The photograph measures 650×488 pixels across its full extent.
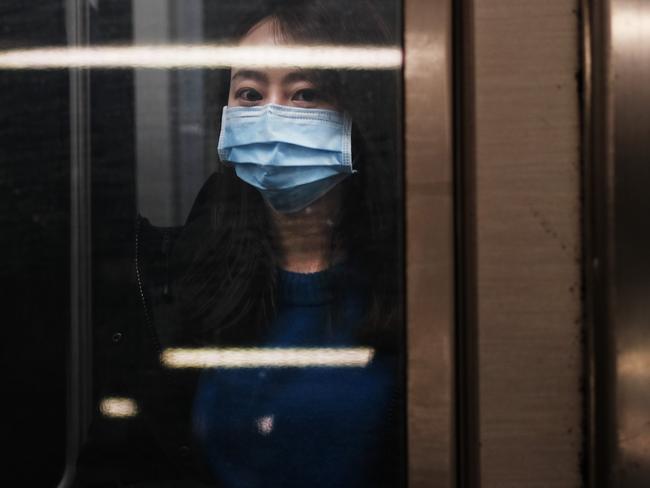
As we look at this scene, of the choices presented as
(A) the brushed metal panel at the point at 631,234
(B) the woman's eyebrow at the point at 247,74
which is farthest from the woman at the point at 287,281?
(A) the brushed metal panel at the point at 631,234

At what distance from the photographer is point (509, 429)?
118 centimetres

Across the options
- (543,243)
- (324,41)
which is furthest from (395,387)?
(324,41)

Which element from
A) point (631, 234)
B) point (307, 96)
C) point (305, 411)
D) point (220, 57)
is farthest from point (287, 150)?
point (631, 234)

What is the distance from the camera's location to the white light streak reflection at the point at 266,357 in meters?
1.22

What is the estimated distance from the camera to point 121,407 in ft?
4.03

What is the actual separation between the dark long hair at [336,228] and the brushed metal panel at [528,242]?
169 mm

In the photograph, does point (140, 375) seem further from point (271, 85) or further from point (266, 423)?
point (271, 85)

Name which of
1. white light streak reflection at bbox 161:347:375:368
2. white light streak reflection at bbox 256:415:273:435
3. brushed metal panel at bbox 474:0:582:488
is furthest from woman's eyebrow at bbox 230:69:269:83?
white light streak reflection at bbox 256:415:273:435

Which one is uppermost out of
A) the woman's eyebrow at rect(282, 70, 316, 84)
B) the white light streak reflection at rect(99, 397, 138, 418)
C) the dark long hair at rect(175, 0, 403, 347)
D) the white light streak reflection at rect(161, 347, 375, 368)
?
the woman's eyebrow at rect(282, 70, 316, 84)

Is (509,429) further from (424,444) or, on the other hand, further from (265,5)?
(265,5)

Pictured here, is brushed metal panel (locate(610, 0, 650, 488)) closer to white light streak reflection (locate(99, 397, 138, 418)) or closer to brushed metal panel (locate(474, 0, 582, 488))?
brushed metal panel (locate(474, 0, 582, 488))

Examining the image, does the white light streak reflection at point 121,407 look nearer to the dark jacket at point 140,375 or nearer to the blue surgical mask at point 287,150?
the dark jacket at point 140,375

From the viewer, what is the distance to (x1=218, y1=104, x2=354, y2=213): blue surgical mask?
1.20 m

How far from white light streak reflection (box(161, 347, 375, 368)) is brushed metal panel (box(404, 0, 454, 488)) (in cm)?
11
